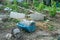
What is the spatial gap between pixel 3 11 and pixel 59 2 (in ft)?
12.7

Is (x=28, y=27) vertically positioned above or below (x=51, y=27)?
above

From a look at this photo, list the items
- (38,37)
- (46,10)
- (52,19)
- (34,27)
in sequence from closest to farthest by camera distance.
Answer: (38,37) → (34,27) → (52,19) → (46,10)

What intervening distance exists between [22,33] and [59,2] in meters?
5.98

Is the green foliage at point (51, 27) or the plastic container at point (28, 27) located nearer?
the plastic container at point (28, 27)

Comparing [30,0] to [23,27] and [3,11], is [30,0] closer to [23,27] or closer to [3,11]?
[3,11]

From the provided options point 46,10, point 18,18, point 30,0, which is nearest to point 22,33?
point 18,18

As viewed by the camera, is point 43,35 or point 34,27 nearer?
point 43,35

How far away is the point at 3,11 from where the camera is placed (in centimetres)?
888

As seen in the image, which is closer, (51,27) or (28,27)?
(28,27)

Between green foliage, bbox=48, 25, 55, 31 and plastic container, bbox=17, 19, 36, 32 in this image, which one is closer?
plastic container, bbox=17, 19, 36, 32

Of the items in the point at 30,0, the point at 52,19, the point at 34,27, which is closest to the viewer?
the point at 34,27

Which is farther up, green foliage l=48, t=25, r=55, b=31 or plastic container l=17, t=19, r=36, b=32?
plastic container l=17, t=19, r=36, b=32

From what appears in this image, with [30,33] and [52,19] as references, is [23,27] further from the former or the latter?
[52,19]

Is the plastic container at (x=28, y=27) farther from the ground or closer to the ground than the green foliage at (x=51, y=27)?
farther from the ground
